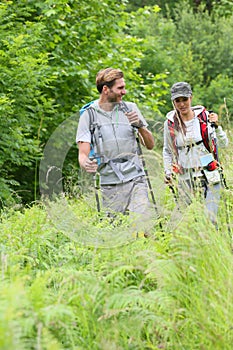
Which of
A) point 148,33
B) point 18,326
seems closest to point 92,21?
point 18,326

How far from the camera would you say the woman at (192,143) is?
628cm

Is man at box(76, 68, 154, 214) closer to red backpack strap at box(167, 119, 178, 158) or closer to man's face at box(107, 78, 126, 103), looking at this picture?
man's face at box(107, 78, 126, 103)

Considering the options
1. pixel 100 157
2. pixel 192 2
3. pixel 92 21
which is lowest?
pixel 100 157

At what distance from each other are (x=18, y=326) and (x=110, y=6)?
11485mm

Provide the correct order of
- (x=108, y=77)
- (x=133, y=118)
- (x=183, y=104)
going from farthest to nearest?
(x=183, y=104)
(x=108, y=77)
(x=133, y=118)

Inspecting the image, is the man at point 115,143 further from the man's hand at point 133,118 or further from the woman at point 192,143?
the woman at point 192,143

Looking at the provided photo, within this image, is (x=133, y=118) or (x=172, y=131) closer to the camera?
(x=133, y=118)

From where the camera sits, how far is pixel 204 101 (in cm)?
2516

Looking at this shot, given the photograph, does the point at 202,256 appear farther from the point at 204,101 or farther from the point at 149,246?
the point at 204,101

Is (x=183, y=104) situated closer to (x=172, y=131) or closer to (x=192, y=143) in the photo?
(x=172, y=131)

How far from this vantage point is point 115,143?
629 cm

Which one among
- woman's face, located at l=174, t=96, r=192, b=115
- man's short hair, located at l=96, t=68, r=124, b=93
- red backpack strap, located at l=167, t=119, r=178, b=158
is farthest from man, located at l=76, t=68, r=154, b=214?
woman's face, located at l=174, t=96, r=192, b=115

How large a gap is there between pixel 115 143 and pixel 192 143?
72 centimetres

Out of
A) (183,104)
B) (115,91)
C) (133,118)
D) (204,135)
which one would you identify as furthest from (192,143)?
(115,91)
